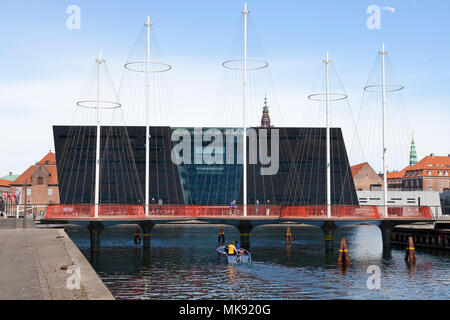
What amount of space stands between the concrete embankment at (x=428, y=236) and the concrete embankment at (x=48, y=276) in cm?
3932

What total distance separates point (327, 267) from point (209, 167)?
7844 centimetres

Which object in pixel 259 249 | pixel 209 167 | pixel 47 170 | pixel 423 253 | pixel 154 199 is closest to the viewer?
pixel 423 253

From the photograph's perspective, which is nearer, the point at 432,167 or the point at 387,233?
the point at 387,233

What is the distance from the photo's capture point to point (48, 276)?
2098 cm

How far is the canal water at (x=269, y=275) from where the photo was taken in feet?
95.6

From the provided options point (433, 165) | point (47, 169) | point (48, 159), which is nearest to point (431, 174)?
point (433, 165)

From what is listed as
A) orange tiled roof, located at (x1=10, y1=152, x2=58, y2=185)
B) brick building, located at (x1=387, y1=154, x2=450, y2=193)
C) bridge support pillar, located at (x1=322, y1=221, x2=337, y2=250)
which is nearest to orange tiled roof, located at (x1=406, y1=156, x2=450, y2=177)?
brick building, located at (x1=387, y1=154, x2=450, y2=193)

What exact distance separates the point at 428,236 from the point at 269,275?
1146 inches

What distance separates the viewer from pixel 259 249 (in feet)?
184

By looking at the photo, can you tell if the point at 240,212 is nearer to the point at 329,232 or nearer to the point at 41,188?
the point at 329,232

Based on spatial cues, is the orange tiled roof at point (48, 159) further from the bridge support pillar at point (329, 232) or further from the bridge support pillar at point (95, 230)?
the bridge support pillar at point (329, 232)

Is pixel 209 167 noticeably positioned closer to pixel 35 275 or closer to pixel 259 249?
pixel 259 249

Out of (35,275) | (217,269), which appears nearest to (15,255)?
(35,275)

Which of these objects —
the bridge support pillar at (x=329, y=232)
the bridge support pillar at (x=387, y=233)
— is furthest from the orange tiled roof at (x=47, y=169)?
the bridge support pillar at (x=387, y=233)
